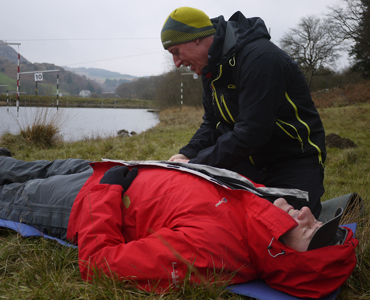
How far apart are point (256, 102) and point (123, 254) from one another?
44.1 inches

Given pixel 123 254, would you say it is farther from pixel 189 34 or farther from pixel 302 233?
pixel 189 34

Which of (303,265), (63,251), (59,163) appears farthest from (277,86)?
(59,163)

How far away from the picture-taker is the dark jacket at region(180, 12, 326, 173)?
1838 mm

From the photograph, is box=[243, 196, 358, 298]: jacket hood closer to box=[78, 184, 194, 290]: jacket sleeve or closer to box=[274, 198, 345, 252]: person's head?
box=[274, 198, 345, 252]: person's head

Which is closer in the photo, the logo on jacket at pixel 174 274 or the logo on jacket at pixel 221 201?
the logo on jacket at pixel 174 274

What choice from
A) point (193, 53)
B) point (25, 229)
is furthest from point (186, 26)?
point (25, 229)

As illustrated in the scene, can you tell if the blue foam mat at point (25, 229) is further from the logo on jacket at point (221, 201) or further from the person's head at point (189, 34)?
the person's head at point (189, 34)

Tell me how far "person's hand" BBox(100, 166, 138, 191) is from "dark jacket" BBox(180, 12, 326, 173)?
1.61 feet

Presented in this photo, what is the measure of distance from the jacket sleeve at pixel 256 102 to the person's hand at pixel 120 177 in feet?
1.88

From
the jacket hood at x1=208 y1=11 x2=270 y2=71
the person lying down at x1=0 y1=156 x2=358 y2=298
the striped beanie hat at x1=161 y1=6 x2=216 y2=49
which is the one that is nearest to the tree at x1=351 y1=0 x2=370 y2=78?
the jacket hood at x1=208 y1=11 x2=270 y2=71

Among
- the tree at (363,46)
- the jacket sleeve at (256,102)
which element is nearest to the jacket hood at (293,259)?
the jacket sleeve at (256,102)

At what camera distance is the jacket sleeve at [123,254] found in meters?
1.37

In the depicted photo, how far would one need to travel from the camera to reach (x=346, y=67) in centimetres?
2961

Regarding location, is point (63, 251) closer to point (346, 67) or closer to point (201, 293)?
point (201, 293)
